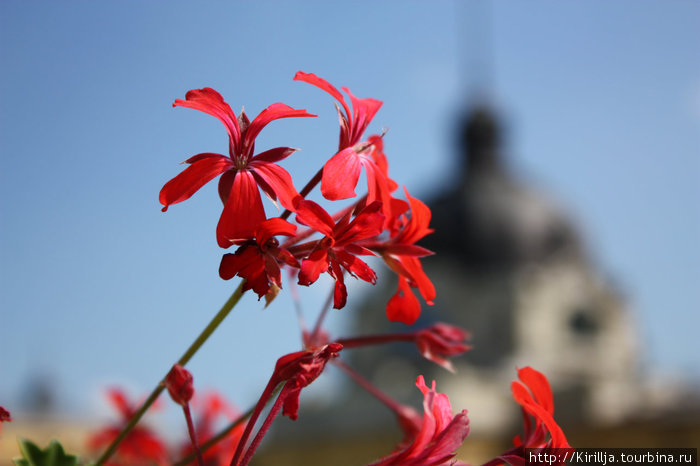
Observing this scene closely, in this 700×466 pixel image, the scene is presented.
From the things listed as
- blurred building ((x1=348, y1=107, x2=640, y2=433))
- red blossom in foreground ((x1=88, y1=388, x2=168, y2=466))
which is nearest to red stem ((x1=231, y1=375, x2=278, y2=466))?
red blossom in foreground ((x1=88, y1=388, x2=168, y2=466))

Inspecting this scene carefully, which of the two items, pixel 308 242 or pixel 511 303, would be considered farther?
pixel 511 303

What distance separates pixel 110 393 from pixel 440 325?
0.46 meters

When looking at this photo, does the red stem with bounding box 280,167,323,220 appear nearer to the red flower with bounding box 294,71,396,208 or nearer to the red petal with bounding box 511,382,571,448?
the red flower with bounding box 294,71,396,208

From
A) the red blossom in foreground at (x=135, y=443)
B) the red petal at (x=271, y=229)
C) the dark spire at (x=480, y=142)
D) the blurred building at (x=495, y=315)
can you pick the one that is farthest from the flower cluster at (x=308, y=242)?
the dark spire at (x=480, y=142)

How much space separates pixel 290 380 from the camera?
1.63 ft

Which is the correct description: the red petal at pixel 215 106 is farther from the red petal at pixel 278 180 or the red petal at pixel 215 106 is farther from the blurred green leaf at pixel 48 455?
the blurred green leaf at pixel 48 455

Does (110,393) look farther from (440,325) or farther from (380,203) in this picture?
(380,203)

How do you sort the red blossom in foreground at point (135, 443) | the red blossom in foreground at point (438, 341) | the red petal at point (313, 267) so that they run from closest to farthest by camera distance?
the red petal at point (313, 267) → the red blossom in foreground at point (438, 341) → the red blossom in foreground at point (135, 443)

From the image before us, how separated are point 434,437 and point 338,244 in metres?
0.14

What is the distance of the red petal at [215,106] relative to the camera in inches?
20.5

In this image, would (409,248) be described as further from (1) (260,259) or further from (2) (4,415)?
(2) (4,415)

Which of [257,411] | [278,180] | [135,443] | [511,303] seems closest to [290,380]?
[257,411]

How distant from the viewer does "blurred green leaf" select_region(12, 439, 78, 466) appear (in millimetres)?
565

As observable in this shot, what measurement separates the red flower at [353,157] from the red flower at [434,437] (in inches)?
5.3
